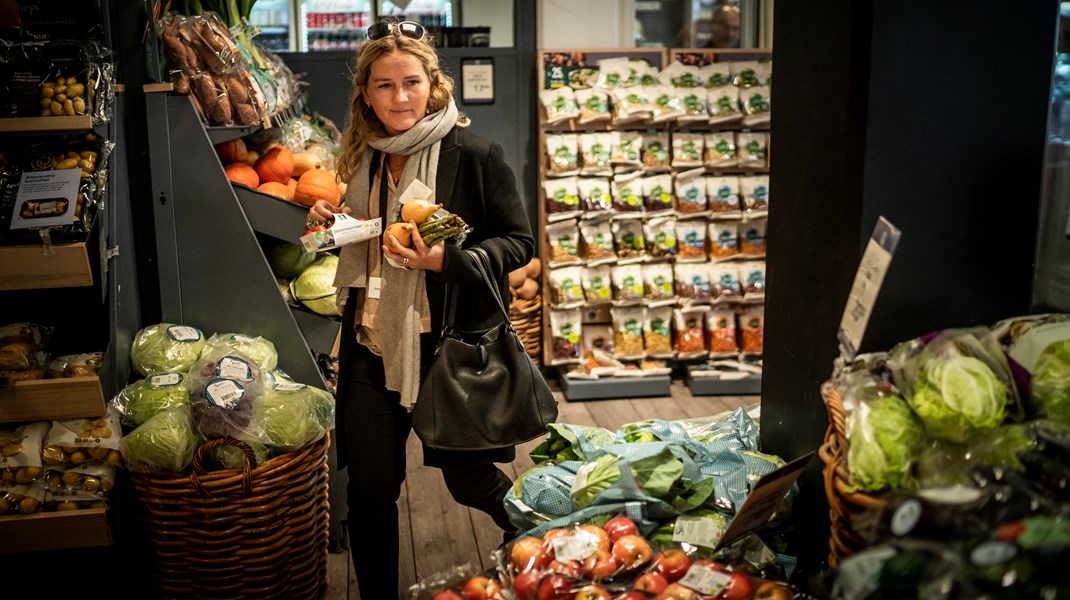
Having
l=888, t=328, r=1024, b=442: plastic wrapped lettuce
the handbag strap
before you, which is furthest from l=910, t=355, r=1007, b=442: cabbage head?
the handbag strap

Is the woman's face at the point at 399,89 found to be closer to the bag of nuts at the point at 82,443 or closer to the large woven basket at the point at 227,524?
the large woven basket at the point at 227,524

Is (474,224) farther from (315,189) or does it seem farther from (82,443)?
(82,443)

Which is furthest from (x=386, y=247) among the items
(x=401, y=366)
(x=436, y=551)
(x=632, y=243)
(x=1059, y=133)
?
(x=632, y=243)

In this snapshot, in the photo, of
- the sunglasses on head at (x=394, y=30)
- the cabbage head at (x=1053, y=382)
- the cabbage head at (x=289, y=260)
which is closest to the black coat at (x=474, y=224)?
the sunglasses on head at (x=394, y=30)

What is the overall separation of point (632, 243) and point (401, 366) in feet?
10.2

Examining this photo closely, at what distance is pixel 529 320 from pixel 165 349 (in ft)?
8.74

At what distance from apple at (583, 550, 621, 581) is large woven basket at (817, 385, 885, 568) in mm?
369

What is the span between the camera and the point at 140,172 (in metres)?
3.09

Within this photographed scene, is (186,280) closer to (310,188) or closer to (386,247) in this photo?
(310,188)

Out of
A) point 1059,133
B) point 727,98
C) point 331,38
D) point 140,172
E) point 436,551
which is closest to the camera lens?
point 1059,133

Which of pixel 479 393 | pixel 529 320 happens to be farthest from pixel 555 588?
pixel 529 320

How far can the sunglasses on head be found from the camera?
2422mm

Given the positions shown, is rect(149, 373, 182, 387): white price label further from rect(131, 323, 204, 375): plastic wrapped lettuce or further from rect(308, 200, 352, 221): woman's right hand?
rect(308, 200, 352, 221): woman's right hand

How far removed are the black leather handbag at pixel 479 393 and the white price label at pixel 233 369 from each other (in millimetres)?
688
